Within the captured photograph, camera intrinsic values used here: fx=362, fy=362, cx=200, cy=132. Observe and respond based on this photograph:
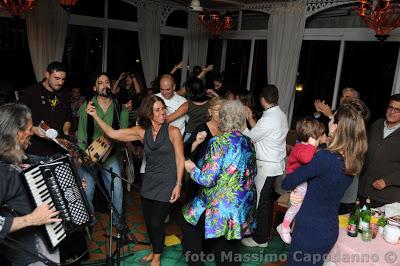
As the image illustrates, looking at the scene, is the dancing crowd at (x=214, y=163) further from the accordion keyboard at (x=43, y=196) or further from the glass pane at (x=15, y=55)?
the glass pane at (x=15, y=55)

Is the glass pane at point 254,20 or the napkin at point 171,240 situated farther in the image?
the glass pane at point 254,20

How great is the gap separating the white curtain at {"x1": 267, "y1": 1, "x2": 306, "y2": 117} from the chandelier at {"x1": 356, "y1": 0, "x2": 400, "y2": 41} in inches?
81.3

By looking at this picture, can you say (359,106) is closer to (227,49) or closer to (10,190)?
(10,190)

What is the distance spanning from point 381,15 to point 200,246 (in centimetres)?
283

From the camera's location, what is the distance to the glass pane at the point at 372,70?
5141mm

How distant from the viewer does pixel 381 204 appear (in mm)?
3111

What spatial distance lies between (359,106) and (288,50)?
3252 millimetres

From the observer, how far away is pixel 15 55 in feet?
19.0

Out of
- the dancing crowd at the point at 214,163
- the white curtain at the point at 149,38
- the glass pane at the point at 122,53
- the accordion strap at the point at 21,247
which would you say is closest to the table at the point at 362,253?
the dancing crowd at the point at 214,163

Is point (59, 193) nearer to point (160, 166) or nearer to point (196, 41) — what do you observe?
point (160, 166)

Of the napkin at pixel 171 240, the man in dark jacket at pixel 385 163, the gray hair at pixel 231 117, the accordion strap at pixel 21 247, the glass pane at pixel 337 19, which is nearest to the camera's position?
the accordion strap at pixel 21 247

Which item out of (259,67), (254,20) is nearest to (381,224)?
(259,67)

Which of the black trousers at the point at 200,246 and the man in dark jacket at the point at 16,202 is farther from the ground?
the man in dark jacket at the point at 16,202

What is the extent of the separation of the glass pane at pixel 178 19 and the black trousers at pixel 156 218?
523 cm
